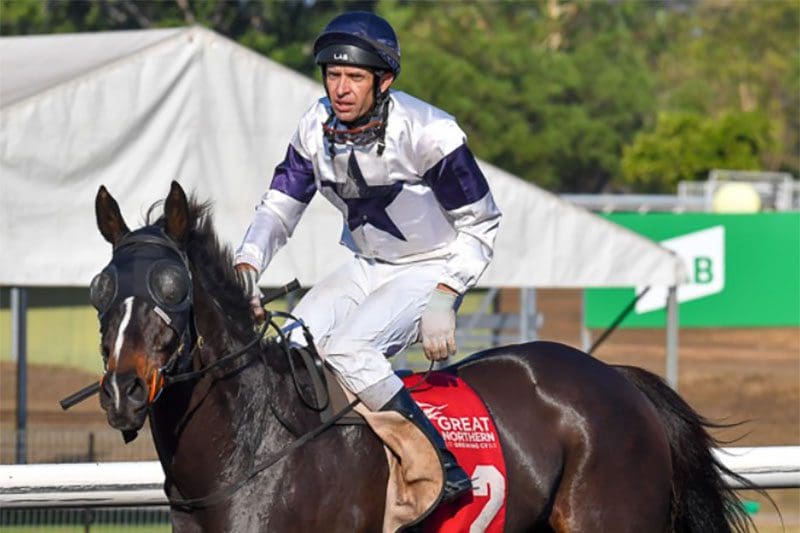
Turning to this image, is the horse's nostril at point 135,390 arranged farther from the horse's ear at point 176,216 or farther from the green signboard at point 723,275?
the green signboard at point 723,275

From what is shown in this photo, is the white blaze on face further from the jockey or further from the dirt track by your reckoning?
the dirt track

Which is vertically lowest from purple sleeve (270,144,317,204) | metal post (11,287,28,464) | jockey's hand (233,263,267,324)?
metal post (11,287,28,464)

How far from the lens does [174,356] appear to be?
4.49 m

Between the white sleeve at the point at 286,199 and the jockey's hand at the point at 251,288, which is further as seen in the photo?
the white sleeve at the point at 286,199

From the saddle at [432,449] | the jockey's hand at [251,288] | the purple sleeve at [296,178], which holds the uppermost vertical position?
the purple sleeve at [296,178]

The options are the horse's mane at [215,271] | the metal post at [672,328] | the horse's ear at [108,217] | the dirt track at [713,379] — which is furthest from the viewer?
the dirt track at [713,379]

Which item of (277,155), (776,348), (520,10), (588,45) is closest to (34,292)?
(277,155)

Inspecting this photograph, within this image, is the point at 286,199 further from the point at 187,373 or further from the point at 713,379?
the point at 713,379

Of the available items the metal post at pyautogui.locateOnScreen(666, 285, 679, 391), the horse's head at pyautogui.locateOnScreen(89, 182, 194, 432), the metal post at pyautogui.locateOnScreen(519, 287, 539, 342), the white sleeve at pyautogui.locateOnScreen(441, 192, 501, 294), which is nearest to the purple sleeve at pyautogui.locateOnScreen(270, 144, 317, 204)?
the white sleeve at pyautogui.locateOnScreen(441, 192, 501, 294)

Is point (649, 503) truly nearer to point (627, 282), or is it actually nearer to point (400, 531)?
point (400, 531)

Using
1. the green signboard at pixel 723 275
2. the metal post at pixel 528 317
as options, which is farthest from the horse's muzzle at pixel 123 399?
the green signboard at pixel 723 275

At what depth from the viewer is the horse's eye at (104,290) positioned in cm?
443

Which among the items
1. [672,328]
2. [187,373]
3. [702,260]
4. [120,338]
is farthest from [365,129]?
[702,260]

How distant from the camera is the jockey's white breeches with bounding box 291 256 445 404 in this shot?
497 centimetres
